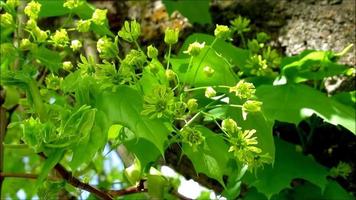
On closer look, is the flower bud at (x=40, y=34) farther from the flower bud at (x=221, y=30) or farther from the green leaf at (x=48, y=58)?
the flower bud at (x=221, y=30)

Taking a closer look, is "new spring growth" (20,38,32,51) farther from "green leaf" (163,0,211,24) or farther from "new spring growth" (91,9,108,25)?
"green leaf" (163,0,211,24)

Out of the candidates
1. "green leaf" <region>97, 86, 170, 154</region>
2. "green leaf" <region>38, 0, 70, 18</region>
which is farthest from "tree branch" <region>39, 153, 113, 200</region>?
"green leaf" <region>38, 0, 70, 18</region>

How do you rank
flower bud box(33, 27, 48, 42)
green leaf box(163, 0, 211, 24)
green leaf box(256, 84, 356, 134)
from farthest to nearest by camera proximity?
green leaf box(163, 0, 211, 24) < green leaf box(256, 84, 356, 134) < flower bud box(33, 27, 48, 42)

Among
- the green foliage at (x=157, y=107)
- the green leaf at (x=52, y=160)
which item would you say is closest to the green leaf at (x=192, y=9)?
the green foliage at (x=157, y=107)

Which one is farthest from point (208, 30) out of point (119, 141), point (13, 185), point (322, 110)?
point (119, 141)

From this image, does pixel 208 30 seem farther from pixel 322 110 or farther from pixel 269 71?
pixel 322 110
